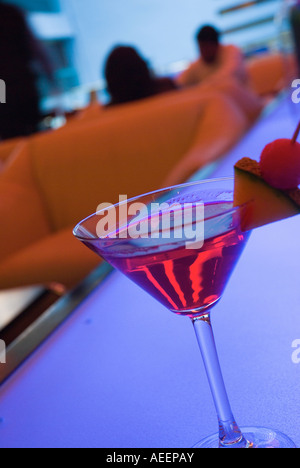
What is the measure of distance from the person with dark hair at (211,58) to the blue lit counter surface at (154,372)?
3.80 meters

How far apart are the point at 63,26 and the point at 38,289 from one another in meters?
9.12

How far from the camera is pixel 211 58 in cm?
453

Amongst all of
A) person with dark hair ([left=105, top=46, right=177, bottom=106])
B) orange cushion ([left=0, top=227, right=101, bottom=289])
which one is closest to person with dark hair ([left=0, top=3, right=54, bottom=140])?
person with dark hair ([left=105, top=46, right=177, bottom=106])

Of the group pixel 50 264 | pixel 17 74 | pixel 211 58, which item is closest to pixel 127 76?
pixel 17 74

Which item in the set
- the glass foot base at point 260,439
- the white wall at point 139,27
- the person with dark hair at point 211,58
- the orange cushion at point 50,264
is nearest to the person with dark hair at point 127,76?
the orange cushion at point 50,264

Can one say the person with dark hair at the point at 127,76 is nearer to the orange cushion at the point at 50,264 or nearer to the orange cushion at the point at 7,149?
the orange cushion at the point at 7,149

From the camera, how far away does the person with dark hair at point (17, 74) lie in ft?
9.77

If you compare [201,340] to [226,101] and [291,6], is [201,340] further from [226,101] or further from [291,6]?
[226,101]

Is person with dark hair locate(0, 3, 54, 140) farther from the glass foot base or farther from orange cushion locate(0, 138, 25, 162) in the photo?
the glass foot base

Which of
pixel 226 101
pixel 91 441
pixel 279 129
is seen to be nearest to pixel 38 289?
pixel 279 129

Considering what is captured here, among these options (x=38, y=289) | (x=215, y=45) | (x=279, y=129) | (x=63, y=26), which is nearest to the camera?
(x=38, y=289)

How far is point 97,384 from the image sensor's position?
0.56 m

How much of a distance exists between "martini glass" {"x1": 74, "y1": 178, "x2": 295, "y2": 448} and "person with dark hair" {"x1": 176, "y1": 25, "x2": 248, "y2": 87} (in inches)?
157

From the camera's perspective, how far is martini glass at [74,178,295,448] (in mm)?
404
